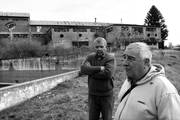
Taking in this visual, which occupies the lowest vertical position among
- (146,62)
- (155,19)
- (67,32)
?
(146,62)

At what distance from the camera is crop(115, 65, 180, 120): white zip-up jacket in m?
1.49

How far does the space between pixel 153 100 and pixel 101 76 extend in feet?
5.39

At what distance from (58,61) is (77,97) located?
10299 millimetres

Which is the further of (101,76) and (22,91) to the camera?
(22,91)

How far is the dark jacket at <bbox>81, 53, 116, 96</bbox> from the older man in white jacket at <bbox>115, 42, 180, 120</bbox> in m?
1.27

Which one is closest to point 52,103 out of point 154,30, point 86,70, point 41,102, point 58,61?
point 41,102

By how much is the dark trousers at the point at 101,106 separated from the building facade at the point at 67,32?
34433mm

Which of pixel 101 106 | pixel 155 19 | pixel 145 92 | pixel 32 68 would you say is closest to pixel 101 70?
pixel 101 106

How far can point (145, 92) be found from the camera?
1.66m

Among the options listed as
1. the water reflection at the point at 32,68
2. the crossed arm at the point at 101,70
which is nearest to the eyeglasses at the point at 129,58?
the crossed arm at the point at 101,70

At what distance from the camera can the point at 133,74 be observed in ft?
5.91

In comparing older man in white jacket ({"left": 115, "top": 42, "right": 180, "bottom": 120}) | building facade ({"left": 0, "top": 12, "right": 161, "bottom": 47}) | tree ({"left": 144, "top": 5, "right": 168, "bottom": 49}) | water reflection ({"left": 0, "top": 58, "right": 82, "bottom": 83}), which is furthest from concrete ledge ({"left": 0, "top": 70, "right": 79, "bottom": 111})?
tree ({"left": 144, "top": 5, "right": 168, "bottom": 49})

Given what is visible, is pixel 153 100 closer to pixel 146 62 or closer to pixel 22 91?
pixel 146 62

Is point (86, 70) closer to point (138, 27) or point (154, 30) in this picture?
point (138, 27)
